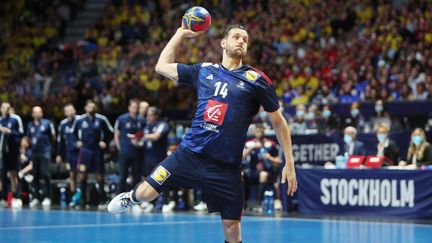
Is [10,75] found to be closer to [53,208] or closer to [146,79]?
[146,79]

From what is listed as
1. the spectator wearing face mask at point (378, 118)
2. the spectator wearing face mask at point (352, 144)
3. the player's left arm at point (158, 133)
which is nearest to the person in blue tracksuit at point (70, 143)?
the player's left arm at point (158, 133)

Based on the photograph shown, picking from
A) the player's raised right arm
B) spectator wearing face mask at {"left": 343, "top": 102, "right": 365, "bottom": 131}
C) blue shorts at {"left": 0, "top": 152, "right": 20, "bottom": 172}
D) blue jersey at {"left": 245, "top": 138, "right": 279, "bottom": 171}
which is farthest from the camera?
blue shorts at {"left": 0, "top": 152, "right": 20, "bottom": 172}

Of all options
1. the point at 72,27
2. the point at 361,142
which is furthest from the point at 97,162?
the point at 72,27

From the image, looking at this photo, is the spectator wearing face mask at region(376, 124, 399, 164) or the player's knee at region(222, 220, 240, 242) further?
the spectator wearing face mask at region(376, 124, 399, 164)

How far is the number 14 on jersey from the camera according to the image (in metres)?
8.63

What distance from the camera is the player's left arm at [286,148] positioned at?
335 inches

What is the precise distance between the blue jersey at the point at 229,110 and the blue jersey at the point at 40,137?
13877 mm

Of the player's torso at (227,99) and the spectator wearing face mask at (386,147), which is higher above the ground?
the player's torso at (227,99)

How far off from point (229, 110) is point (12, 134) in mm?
14660

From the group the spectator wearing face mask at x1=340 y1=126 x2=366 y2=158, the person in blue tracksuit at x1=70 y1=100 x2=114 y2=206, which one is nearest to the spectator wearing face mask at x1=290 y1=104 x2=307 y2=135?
the spectator wearing face mask at x1=340 y1=126 x2=366 y2=158

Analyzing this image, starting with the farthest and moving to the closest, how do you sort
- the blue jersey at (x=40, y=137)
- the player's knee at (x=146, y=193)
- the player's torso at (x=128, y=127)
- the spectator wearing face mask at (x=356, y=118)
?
the blue jersey at (x=40, y=137) → the spectator wearing face mask at (x=356, y=118) → the player's torso at (x=128, y=127) → the player's knee at (x=146, y=193)

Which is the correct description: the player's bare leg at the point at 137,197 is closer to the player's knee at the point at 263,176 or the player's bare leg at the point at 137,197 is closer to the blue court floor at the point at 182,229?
the blue court floor at the point at 182,229

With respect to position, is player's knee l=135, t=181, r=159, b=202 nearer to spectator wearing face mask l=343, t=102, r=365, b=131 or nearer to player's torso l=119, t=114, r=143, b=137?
player's torso l=119, t=114, r=143, b=137

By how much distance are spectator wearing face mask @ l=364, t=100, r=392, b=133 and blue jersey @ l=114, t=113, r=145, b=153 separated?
17.9 ft
